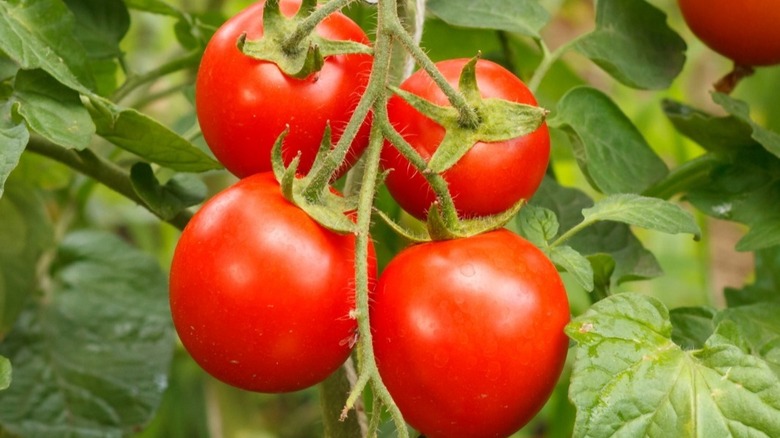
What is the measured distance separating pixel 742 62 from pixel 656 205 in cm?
25

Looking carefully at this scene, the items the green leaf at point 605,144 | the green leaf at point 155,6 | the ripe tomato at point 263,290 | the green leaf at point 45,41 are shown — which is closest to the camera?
the ripe tomato at point 263,290

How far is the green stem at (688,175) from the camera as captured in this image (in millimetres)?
810

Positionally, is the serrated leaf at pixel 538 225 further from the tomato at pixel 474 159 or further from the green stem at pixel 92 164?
the green stem at pixel 92 164

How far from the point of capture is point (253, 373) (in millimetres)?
565

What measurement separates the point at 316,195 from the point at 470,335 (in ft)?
0.37

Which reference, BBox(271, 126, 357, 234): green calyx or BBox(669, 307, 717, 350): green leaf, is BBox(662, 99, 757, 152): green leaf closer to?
BBox(669, 307, 717, 350): green leaf

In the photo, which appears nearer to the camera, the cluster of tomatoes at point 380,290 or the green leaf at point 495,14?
the cluster of tomatoes at point 380,290

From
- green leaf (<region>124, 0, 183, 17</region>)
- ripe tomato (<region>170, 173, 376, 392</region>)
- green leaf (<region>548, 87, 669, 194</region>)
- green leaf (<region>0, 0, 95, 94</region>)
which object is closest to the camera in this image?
ripe tomato (<region>170, 173, 376, 392</region>)

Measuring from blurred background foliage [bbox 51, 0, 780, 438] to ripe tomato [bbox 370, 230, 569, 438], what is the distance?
25cm

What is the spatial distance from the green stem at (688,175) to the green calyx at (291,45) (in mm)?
308

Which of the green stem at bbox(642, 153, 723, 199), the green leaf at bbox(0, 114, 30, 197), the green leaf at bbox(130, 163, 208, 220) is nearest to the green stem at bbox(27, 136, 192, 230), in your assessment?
the green leaf at bbox(130, 163, 208, 220)

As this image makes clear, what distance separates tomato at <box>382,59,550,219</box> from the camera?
0.60m

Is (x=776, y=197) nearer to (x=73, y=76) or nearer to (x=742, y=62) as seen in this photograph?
(x=742, y=62)

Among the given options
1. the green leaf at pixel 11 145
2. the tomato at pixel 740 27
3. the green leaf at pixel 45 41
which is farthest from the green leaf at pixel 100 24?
the tomato at pixel 740 27
